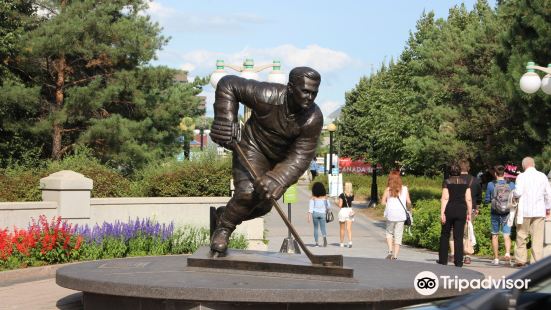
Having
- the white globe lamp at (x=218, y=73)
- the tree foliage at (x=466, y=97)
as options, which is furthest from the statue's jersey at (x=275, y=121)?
the tree foliage at (x=466, y=97)

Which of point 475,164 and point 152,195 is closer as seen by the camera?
point 152,195

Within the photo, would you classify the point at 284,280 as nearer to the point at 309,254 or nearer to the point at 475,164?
the point at 309,254

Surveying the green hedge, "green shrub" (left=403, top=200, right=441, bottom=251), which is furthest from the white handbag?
the green hedge

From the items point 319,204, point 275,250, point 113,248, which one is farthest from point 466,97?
point 113,248

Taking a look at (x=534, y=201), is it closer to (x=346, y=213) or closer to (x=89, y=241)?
(x=346, y=213)

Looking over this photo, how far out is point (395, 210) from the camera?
17234 millimetres

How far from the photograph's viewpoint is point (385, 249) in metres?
22.5

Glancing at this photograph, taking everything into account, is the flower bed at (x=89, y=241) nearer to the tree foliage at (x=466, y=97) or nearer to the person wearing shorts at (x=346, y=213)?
the person wearing shorts at (x=346, y=213)

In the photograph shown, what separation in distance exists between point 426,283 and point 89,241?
7.82 m

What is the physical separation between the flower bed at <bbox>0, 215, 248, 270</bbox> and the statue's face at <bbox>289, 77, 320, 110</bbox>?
6.06 m

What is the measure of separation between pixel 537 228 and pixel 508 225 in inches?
66.0

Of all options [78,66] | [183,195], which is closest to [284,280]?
[183,195]

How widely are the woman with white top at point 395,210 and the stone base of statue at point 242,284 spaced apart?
20.2 feet

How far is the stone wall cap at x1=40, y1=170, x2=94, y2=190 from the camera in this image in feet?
56.3
